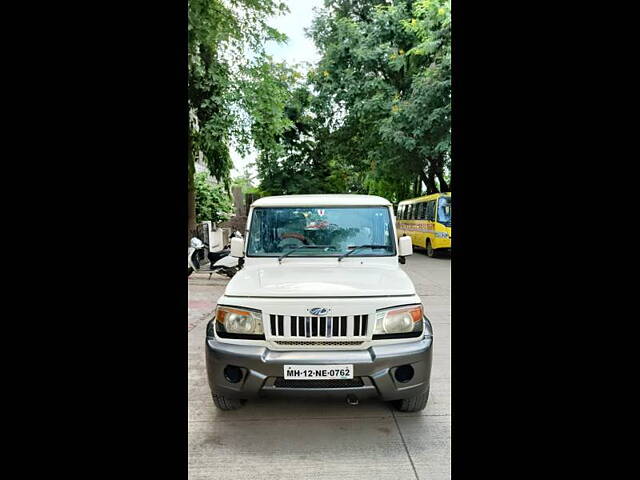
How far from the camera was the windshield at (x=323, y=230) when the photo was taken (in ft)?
16.1

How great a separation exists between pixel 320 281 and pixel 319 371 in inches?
30.0

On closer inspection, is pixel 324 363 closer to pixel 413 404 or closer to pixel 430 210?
pixel 413 404

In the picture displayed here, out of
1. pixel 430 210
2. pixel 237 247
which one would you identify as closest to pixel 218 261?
pixel 237 247

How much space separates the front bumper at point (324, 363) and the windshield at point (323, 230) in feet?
4.67

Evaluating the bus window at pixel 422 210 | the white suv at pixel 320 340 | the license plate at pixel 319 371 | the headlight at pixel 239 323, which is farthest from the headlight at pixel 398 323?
the bus window at pixel 422 210

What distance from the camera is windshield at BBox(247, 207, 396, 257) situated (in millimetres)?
4914

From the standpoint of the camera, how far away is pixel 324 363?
3.49 m

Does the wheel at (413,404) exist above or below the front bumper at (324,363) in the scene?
below

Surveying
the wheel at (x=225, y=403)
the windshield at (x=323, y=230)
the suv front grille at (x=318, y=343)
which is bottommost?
the wheel at (x=225, y=403)

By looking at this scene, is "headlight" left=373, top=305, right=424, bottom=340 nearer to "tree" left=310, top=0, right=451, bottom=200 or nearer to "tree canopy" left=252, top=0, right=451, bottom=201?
"tree canopy" left=252, top=0, right=451, bottom=201

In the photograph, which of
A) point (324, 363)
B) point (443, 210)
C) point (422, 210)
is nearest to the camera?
point (324, 363)

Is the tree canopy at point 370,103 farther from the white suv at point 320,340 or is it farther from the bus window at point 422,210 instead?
the white suv at point 320,340
